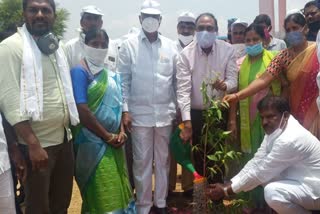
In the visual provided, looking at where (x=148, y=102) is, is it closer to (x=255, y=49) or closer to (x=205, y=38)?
(x=205, y=38)

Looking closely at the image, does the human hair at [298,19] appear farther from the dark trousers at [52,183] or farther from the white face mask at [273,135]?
the dark trousers at [52,183]

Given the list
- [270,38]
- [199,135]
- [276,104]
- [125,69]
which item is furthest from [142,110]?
[270,38]

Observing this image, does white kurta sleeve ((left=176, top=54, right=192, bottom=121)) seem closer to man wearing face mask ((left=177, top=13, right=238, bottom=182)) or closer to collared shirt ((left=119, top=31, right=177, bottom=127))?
man wearing face mask ((left=177, top=13, right=238, bottom=182))

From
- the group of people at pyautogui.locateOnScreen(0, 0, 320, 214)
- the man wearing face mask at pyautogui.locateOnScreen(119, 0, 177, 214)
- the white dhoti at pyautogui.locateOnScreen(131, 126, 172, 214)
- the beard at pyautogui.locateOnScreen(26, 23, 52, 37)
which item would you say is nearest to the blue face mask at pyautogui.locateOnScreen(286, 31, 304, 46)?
the group of people at pyautogui.locateOnScreen(0, 0, 320, 214)

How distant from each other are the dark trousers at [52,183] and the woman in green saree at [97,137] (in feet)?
0.86

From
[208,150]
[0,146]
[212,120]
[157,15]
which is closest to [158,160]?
[208,150]

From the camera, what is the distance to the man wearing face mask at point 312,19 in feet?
14.7

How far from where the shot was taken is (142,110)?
14.8 feet

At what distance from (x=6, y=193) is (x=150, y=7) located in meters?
2.67

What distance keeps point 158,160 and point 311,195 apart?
5.19 feet

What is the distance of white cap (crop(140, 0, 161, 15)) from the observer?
467 cm

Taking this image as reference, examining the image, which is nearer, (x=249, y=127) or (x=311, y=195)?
(x=311, y=195)

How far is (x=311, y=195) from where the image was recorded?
12.2 ft

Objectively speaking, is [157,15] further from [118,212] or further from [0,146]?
[0,146]
